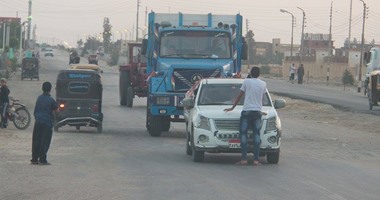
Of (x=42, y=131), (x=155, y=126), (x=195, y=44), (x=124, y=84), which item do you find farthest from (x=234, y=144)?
(x=124, y=84)

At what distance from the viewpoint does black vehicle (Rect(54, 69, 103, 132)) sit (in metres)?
25.6

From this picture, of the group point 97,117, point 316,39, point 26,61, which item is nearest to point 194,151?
point 97,117

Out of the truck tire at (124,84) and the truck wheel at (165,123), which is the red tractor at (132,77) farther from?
the truck wheel at (165,123)

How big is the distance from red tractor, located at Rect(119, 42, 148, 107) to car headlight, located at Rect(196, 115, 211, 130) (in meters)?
19.9

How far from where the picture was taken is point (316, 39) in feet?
636

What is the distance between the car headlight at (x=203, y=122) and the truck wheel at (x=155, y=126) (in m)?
6.80

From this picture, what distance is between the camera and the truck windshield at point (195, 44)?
2488cm

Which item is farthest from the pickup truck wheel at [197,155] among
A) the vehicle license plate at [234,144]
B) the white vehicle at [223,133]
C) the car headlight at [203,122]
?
the vehicle license plate at [234,144]

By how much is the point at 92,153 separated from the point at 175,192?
22.4 feet

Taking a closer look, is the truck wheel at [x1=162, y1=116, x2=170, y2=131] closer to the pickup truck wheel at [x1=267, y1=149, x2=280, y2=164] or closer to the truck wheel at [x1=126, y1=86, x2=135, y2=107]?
the pickup truck wheel at [x1=267, y1=149, x2=280, y2=164]

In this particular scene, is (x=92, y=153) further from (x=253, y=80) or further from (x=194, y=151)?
(x=253, y=80)

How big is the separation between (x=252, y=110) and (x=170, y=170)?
2.10m

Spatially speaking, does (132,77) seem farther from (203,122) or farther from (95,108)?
(203,122)

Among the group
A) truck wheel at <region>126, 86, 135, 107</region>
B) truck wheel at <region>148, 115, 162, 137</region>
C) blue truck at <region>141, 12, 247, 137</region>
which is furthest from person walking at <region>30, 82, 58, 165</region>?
truck wheel at <region>126, 86, 135, 107</region>
